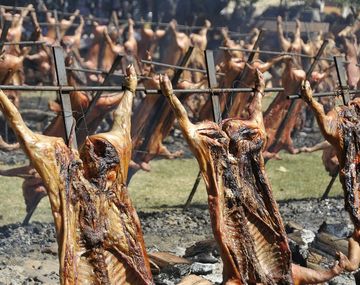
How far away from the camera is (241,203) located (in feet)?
22.5

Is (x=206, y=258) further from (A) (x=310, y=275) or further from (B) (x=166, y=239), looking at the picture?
(A) (x=310, y=275)

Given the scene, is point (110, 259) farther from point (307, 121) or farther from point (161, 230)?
point (307, 121)

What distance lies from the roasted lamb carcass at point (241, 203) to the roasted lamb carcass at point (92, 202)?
0.75 metres

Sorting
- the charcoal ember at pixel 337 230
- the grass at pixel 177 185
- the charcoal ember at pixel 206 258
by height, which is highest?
the charcoal ember at pixel 206 258

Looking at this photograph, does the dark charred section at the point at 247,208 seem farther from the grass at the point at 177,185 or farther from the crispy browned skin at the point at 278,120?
the crispy browned skin at the point at 278,120

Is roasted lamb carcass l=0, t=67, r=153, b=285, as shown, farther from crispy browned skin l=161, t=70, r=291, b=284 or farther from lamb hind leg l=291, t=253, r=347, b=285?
lamb hind leg l=291, t=253, r=347, b=285

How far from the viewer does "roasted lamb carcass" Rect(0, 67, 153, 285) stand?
222 inches

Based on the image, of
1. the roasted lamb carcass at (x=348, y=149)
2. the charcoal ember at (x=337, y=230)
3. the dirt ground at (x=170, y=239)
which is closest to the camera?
the roasted lamb carcass at (x=348, y=149)

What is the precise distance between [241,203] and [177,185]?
24.5 ft

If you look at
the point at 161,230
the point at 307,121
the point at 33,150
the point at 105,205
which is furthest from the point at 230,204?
the point at 307,121

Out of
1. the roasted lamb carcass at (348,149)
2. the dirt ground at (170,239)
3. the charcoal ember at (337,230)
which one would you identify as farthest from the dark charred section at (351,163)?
the charcoal ember at (337,230)

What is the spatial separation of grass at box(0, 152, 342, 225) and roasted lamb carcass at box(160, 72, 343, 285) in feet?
15.1

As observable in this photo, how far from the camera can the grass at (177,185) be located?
12.0 meters

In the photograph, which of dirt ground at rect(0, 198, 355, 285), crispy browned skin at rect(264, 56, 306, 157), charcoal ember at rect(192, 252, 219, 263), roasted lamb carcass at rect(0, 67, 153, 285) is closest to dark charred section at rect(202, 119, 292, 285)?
roasted lamb carcass at rect(0, 67, 153, 285)
